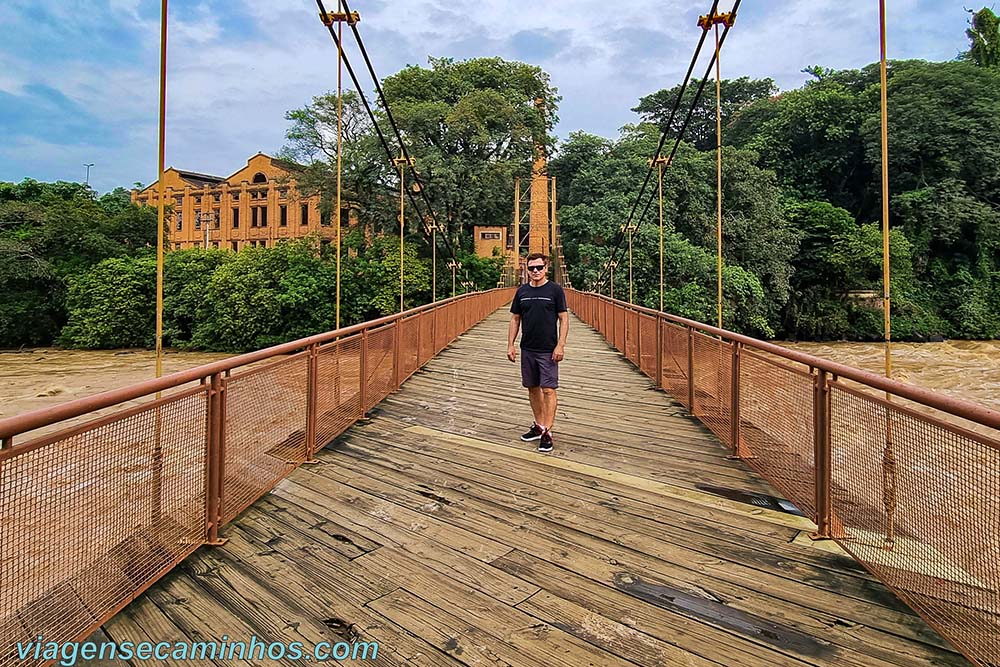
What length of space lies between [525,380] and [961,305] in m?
35.5

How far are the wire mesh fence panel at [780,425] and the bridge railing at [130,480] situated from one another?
9.43ft

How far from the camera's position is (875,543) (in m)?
2.40

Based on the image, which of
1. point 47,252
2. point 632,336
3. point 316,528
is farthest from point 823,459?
point 47,252

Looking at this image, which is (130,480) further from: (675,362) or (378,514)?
(675,362)

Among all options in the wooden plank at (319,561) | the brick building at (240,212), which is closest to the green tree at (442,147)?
the brick building at (240,212)

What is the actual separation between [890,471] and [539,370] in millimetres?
2403

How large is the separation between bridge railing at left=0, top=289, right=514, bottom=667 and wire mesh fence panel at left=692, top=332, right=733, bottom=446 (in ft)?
9.81

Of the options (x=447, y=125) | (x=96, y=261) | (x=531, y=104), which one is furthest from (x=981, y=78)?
(x=96, y=261)

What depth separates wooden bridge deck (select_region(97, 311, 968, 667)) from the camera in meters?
1.96

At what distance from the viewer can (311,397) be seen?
4008mm

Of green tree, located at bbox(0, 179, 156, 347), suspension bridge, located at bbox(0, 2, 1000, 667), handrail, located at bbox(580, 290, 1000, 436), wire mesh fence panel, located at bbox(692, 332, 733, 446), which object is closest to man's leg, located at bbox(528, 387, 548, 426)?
suspension bridge, located at bbox(0, 2, 1000, 667)

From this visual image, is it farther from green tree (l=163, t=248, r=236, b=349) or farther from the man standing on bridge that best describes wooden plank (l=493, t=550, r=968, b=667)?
green tree (l=163, t=248, r=236, b=349)

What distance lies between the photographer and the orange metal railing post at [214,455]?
267cm

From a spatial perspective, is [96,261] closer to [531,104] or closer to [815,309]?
[531,104]
